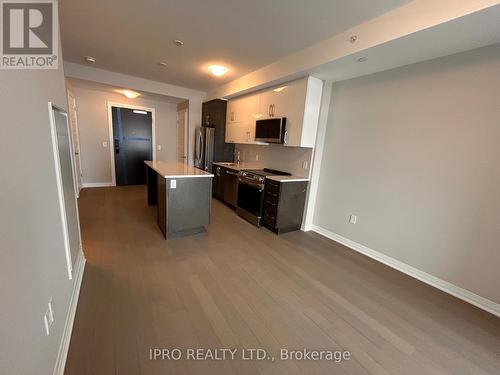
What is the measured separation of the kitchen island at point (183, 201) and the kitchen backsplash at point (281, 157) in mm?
1565

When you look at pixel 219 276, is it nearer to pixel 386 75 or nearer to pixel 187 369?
pixel 187 369

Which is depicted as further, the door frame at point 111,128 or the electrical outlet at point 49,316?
the door frame at point 111,128

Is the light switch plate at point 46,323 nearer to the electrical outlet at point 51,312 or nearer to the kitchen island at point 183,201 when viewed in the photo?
the electrical outlet at point 51,312

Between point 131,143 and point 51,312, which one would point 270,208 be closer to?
point 51,312

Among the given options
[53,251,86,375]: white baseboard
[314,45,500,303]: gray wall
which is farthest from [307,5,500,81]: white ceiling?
[53,251,86,375]: white baseboard

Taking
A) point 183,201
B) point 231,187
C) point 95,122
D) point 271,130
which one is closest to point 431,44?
point 271,130

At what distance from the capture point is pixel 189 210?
3.06 meters

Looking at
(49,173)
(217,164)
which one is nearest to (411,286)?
(49,173)

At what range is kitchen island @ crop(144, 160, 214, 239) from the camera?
2861 mm

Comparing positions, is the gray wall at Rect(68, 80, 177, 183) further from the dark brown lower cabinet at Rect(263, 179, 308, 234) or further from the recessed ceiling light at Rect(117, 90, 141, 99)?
the dark brown lower cabinet at Rect(263, 179, 308, 234)

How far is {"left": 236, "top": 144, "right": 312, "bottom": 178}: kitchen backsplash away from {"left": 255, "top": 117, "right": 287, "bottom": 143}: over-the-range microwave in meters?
0.46

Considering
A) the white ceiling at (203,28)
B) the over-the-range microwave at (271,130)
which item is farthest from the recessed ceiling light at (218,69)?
the over-the-range microwave at (271,130)

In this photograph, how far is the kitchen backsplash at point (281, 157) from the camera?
3645 millimetres

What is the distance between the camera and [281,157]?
411 centimetres
